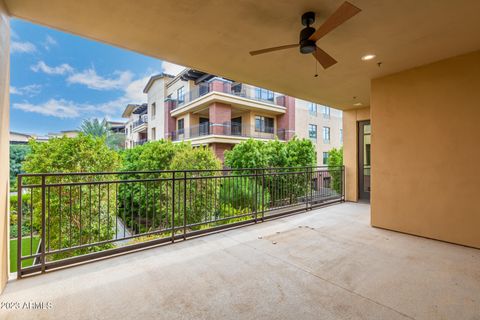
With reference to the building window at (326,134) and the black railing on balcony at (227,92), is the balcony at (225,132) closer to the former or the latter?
the black railing on balcony at (227,92)

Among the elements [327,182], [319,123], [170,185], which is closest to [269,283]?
[170,185]

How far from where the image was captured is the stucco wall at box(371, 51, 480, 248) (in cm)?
316

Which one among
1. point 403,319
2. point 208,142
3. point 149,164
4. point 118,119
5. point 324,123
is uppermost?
point 118,119

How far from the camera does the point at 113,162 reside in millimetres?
5703

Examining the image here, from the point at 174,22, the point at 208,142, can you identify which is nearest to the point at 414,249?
the point at 174,22

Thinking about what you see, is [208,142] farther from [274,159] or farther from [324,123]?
[324,123]

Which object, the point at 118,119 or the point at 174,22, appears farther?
the point at 118,119

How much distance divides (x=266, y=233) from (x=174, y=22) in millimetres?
3157

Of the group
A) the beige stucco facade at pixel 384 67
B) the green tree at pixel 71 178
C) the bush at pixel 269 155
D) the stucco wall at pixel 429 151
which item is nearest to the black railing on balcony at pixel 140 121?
the bush at pixel 269 155

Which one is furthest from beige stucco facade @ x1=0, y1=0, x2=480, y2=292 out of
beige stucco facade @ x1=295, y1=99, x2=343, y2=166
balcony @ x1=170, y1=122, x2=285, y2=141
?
beige stucco facade @ x1=295, y1=99, x2=343, y2=166

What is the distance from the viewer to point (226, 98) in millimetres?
12469

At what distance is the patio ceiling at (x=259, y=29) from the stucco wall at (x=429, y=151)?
1.15 ft

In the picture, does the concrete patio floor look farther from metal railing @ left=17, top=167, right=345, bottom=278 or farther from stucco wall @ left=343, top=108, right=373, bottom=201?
stucco wall @ left=343, top=108, right=373, bottom=201

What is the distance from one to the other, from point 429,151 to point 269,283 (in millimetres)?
3168
